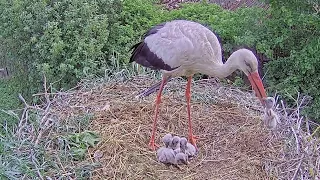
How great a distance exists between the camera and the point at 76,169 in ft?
13.2

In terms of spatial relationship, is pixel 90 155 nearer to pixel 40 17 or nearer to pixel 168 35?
pixel 168 35

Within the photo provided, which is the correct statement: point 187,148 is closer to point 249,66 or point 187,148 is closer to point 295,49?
point 249,66

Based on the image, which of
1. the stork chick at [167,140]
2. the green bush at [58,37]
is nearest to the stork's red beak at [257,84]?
the stork chick at [167,140]

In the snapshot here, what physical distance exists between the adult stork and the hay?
0.71ft

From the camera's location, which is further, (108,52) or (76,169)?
(108,52)

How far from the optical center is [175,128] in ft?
15.8

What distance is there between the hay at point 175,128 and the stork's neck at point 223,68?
68 centimetres

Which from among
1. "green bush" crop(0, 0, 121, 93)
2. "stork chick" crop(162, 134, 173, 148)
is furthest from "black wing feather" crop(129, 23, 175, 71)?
"green bush" crop(0, 0, 121, 93)

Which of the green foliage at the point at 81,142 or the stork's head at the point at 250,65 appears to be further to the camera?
the green foliage at the point at 81,142

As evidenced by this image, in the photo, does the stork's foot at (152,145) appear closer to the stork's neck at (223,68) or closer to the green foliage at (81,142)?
the green foliage at (81,142)

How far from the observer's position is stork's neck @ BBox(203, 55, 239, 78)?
404 cm

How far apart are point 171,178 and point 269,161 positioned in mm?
756

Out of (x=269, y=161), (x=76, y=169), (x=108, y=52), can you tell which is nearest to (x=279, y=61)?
(x=269, y=161)

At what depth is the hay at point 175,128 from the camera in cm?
419
